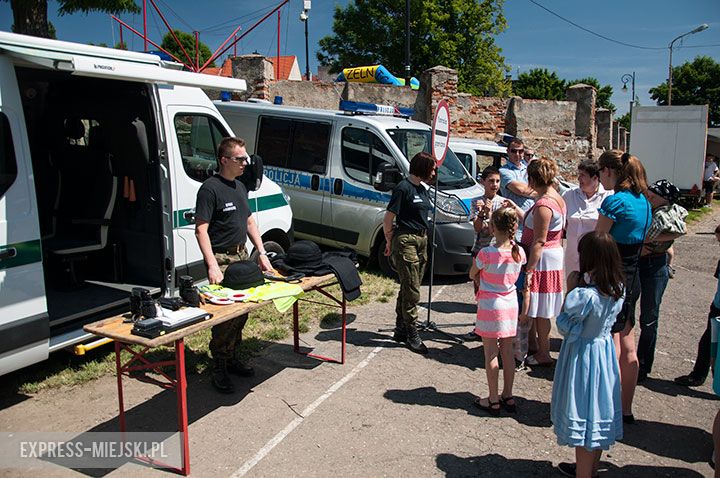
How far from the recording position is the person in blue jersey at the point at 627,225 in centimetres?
416

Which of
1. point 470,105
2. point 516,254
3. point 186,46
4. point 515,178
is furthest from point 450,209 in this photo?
point 186,46

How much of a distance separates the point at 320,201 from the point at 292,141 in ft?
3.48

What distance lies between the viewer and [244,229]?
474 cm

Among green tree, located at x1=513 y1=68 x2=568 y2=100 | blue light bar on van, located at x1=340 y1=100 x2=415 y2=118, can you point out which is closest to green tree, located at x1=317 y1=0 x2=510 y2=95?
green tree, located at x1=513 y1=68 x2=568 y2=100

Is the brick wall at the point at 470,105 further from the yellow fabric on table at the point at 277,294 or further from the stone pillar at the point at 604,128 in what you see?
the yellow fabric on table at the point at 277,294

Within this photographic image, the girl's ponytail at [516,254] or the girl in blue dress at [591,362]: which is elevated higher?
the girl's ponytail at [516,254]

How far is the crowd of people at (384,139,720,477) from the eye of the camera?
333cm

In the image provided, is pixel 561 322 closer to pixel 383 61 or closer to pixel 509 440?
pixel 509 440

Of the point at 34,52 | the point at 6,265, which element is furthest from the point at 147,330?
the point at 34,52

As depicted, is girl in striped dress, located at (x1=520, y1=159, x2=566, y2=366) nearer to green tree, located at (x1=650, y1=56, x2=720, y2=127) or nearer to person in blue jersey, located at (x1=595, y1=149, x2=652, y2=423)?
person in blue jersey, located at (x1=595, y1=149, x2=652, y2=423)

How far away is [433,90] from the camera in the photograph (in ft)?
49.6

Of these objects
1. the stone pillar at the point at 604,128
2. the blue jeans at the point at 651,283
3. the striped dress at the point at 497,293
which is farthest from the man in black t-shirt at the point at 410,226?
the stone pillar at the point at 604,128

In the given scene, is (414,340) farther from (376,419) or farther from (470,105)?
(470,105)

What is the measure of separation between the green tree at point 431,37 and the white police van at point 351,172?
30360 mm
